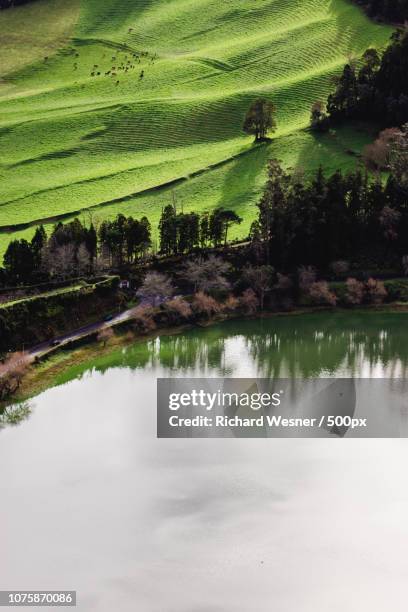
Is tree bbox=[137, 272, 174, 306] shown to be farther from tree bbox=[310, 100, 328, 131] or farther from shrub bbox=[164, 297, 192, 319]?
tree bbox=[310, 100, 328, 131]

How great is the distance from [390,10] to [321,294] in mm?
66227

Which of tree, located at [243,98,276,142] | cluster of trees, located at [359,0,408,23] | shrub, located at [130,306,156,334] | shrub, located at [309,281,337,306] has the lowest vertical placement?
shrub, located at [130,306,156,334]

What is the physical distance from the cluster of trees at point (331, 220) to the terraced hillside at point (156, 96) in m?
7.28

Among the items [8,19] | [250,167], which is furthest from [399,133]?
[8,19]

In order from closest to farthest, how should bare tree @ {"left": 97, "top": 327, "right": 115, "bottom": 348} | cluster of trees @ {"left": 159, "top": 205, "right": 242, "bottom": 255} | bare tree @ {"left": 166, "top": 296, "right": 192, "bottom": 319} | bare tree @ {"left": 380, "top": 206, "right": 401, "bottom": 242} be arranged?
bare tree @ {"left": 97, "top": 327, "right": 115, "bottom": 348}
bare tree @ {"left": 166, "top": 296, "right": 192, "bottom": 319}
cluster of trees @ {"left": 159, "top": 205, "right": 242, "bottom": 255}
bare tree @ {"left": 380, "top": 206, "right": 401, "bottom": 242}

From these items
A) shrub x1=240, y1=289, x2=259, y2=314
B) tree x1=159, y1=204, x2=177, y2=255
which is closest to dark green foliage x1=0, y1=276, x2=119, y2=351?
tree x1=159, y1=204, x2=177, y2=255

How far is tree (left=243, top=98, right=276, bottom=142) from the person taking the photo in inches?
4685

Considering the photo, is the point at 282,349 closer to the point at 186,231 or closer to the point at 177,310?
the point at 177,310

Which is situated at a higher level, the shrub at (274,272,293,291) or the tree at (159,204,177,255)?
the tree at (159,204,177,255)

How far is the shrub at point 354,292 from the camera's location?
306 ft

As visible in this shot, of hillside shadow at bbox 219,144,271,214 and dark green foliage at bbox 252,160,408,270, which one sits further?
hillside shadow at bbox 219,144,271,214

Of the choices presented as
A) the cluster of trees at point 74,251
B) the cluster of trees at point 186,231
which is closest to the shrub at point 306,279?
the cluster of trees at point 186,231

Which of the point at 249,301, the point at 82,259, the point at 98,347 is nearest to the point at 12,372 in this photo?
the point at 98,347

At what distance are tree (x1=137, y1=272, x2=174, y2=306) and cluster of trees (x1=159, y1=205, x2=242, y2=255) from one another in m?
6.10
